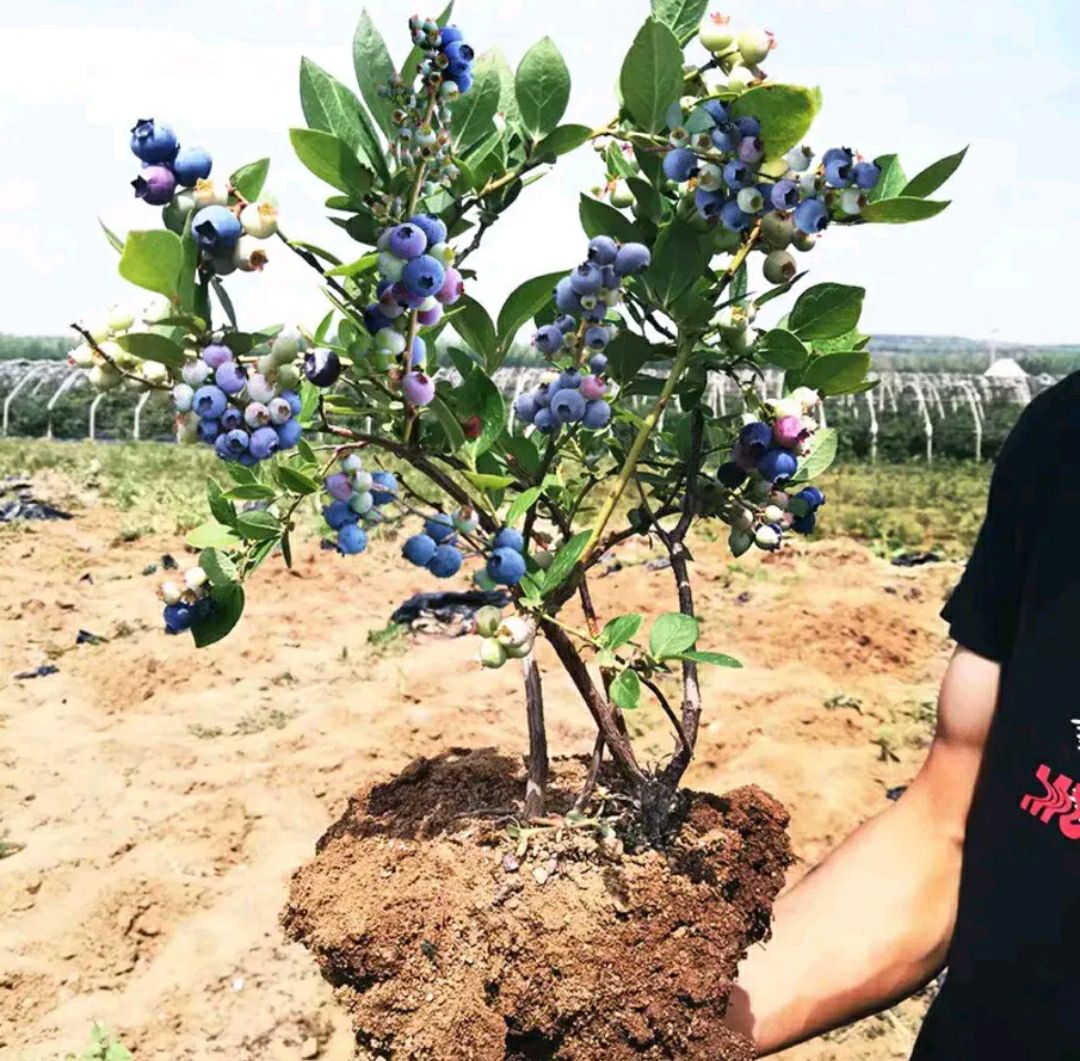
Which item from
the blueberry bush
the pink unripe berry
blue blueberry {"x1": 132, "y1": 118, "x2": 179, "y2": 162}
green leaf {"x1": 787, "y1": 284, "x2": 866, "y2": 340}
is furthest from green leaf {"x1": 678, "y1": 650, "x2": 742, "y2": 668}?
blue blueberry {"x1": 132, "y1": 118, "x2": 179, "y2": 162}

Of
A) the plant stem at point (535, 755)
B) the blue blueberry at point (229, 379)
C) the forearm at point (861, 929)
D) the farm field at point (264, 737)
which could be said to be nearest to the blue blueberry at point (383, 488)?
the blue blueberry at point (229, 379)

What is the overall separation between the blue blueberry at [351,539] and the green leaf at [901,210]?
57 centimetres

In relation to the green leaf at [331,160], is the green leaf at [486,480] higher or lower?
lower

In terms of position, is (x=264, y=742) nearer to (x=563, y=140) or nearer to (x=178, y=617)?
(x=178, y=617)

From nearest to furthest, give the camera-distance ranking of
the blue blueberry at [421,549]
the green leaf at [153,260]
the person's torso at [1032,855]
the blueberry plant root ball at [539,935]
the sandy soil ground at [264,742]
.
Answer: the green leaf at [153,260]
the blue blueberry at [421,549]
the blueberry plant root ball at [539,935]
the person's torso at [1032,855]
the sandy soil ground at [264,742]

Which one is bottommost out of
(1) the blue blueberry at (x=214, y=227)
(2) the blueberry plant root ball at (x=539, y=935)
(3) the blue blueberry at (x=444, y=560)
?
(2) the blueberry plant root ball at (x=539, y=935)

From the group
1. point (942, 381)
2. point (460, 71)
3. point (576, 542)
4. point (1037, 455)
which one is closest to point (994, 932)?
point (1037, 455)

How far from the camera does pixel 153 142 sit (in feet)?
3.19

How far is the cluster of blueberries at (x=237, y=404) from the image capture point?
0.97 metres

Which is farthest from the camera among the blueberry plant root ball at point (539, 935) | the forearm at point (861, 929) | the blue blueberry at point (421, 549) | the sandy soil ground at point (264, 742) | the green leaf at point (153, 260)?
the sandy soil ground at point (264, 742)

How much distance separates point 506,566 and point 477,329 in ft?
0.83

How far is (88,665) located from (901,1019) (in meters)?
4.50

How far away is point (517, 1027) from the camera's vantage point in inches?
49.0

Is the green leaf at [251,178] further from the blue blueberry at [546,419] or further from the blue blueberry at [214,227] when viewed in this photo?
the blue blueberry at [546,419]
